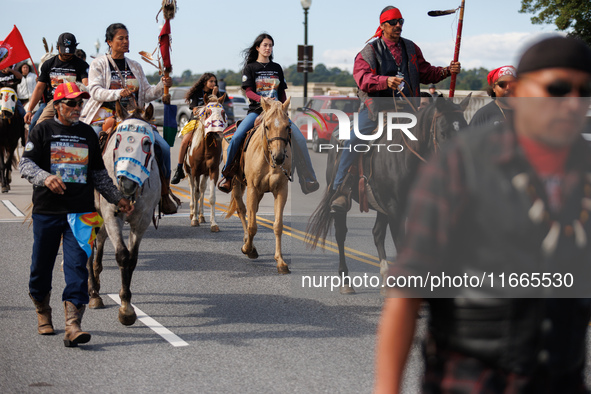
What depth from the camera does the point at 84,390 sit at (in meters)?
5.21

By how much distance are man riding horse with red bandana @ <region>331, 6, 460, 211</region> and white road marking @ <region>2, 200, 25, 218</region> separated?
7.20 meters

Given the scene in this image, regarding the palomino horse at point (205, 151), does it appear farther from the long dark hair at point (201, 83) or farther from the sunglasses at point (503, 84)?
the sunglasses at point (503, 84)

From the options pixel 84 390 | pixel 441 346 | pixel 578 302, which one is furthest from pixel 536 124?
pixel 84 390

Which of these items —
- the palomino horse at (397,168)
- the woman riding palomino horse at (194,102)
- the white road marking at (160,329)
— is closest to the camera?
the white road marking at (160,329)

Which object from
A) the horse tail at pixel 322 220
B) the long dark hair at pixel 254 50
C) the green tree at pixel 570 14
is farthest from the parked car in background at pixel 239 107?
the horse tail at pixel 322 220

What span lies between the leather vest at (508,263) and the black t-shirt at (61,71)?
29.3ft

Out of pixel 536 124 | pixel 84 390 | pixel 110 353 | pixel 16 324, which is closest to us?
pixel 536 124

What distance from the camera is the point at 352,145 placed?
845 centimetres

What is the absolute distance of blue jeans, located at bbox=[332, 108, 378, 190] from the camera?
8320 mm

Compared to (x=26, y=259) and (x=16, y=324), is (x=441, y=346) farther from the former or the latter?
(x=26, y=259)

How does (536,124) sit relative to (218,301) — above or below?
above

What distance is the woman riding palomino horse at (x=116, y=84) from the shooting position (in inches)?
326

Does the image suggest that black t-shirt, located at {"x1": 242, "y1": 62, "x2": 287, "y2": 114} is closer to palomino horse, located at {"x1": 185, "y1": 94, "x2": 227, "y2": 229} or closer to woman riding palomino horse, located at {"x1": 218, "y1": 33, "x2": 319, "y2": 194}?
woman riding palomino horse, located at {"x1": 218, "y1": 33, "x2": 319, "y2": 194}

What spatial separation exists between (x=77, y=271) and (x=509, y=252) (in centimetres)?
488
